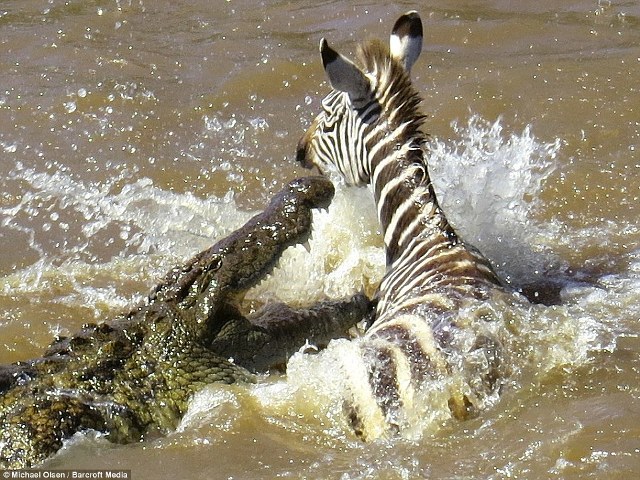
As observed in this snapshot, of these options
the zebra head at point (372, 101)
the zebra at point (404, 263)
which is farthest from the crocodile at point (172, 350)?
the zebra head at point (372, 101)

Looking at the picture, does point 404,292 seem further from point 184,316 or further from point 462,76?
point 462,76

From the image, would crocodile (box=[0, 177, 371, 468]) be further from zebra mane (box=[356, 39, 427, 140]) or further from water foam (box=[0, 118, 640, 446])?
zebra mane (box=[356, 39, 427, 140])

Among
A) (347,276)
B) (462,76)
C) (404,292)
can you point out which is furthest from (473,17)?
(404,292)

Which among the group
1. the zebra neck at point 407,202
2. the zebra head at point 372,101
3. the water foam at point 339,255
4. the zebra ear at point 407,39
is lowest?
the water foam at point 339,255

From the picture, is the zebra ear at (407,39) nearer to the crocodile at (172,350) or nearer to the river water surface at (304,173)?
the river water surface at (304,173)

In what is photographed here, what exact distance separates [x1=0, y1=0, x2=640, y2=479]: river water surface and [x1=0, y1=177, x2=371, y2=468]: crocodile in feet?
0.34

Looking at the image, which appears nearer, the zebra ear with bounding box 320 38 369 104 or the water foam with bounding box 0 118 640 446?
the water foam with bounding box 0 118 640 446

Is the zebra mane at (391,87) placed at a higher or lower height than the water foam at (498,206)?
higher

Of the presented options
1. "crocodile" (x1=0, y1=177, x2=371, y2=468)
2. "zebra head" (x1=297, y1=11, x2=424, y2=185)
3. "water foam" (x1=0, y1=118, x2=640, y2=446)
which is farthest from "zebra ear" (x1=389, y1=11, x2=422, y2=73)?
"crocodile" (x1=0, y1=177, x2=371, y2=468)

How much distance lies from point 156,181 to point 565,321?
390 cm

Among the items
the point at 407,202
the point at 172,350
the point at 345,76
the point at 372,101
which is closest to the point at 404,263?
the point at 407,202

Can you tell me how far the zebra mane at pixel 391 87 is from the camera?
194 inches

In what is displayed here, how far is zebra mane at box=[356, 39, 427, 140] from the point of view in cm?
493

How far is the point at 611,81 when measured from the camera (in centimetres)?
812
